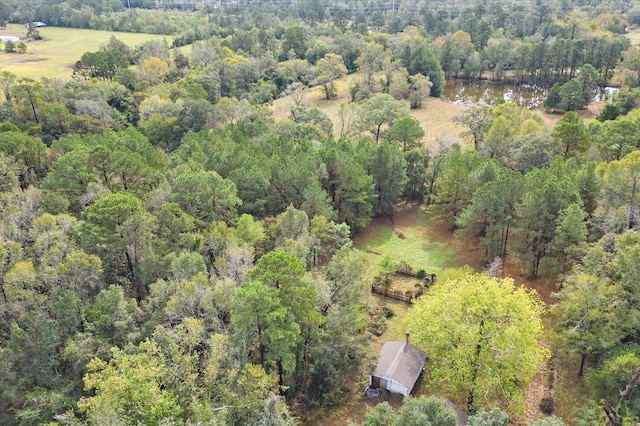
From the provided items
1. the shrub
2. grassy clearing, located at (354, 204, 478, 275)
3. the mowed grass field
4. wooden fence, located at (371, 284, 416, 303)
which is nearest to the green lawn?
grassy clearing, located at (354, 204, 478, 275)

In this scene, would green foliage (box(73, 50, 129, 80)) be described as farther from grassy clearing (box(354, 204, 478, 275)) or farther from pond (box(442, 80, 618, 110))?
pond (box(442, 80, 618, 110))

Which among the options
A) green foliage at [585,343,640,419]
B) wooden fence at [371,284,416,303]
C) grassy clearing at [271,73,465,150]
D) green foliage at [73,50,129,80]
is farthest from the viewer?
green foliage at [73,50,129,80]

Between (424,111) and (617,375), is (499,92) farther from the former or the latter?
(617,375)

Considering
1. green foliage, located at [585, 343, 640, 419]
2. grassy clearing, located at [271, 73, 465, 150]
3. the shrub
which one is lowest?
Result: the shrub

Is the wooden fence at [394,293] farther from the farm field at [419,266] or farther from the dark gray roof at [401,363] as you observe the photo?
the dark gray roof at [401,363]

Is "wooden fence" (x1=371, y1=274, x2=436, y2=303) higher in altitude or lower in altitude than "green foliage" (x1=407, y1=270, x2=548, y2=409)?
lower
